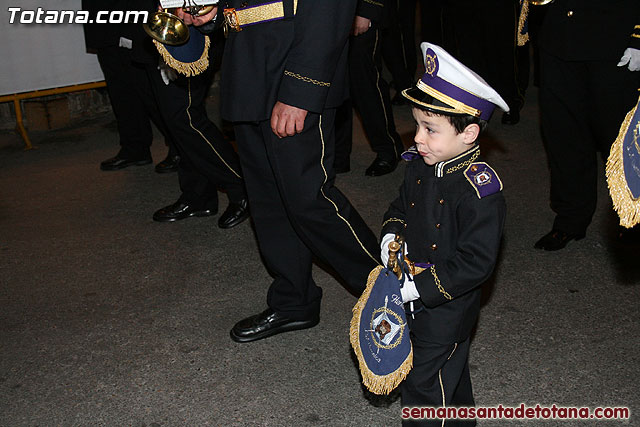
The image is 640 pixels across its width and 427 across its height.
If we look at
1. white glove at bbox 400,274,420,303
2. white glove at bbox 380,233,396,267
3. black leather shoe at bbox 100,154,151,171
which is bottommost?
black leather shoe at bbox 100,154,151,171

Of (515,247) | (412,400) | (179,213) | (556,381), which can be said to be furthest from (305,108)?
(179,213)

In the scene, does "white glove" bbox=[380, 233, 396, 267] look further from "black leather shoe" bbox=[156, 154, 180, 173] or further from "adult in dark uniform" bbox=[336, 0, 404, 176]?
"black leather shoe" bbox=[156, 154, 180, 173]

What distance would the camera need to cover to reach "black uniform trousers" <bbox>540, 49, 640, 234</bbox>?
3.14 meters

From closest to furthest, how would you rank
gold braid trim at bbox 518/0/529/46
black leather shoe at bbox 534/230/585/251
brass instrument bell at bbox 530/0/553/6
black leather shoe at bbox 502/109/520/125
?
brass instrument bell at bbox 530/0/553/6 < gold braid trim at bbox 518/0/529/46 < black leather shoe at bbox 534/230/585/251 < black leather shoe at bbox 502/109/520/125

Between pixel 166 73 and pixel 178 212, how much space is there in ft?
3.35

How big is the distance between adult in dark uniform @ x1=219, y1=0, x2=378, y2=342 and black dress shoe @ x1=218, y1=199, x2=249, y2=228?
123 centimetres

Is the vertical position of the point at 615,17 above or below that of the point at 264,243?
above

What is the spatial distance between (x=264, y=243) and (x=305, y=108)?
73 cm

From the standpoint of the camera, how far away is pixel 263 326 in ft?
9.87

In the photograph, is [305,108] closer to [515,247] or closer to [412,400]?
[412,400]

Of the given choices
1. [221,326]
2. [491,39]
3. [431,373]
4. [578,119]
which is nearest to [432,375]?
[431,373]

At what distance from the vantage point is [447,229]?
2.06 m

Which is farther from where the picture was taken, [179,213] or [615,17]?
[179,213]

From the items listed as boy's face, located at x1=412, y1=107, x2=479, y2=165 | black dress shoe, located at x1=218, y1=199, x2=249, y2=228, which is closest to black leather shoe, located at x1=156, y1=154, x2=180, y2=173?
black dress shoe, located at x1=218, y1=199, x2=249, y2=228
